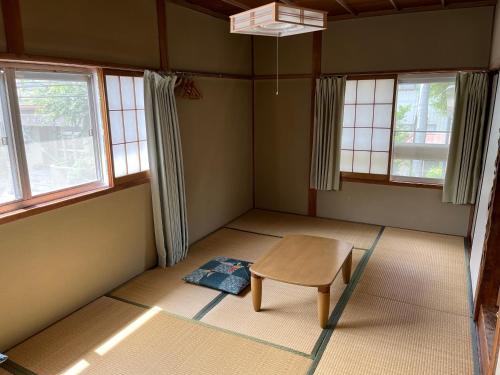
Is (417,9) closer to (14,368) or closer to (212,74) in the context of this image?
(212,74)

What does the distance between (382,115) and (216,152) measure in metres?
2.17

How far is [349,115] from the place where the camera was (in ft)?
16.5

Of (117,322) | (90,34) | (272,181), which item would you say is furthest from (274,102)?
(117,322)

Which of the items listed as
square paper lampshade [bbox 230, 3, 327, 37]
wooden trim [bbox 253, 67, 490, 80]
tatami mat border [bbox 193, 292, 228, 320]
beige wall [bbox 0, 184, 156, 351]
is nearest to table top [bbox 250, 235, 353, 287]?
tatami mat border [bbox 193, 292, 228, 320]

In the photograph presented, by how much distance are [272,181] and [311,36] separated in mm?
2087

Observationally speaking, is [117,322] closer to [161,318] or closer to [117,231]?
[161,318]

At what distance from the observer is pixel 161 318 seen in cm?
297

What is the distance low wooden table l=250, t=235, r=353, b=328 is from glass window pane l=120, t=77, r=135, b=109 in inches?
73.2

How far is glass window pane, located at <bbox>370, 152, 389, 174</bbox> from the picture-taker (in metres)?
4.88

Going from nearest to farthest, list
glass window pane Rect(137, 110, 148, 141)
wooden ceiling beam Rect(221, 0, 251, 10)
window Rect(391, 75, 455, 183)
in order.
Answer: glass window pane Rect(137, 110, 148, 141)
wooden ceiling beam Rect(221, 0, 251, 10)
window Rect(391, 75, 455, 183)

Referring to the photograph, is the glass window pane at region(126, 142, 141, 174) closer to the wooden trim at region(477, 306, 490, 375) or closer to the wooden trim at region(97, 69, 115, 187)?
the wooden trim at region(97, 69, 115, 187)

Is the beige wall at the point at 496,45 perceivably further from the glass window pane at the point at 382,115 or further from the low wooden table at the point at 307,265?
the low wooden table at the point at 307,265

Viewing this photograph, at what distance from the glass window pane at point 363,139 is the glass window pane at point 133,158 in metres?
2.89

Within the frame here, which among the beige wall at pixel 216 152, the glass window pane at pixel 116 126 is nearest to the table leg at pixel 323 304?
the beige wall at pixel 216 152
